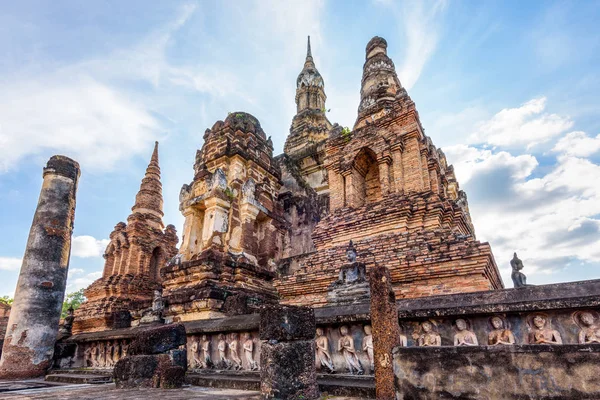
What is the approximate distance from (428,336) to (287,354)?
1.56 meters

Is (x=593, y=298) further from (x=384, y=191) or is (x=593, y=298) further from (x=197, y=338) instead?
(x=384, y=191)

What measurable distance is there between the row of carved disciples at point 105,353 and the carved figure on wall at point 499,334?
6.72 m

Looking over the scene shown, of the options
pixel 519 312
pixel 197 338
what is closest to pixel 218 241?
pixel 197 338

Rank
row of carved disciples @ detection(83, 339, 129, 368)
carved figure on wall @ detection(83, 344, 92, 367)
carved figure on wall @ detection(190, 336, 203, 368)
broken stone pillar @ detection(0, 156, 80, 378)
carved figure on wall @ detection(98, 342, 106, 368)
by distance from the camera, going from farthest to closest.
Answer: carved figure on wall @ detection(83, 344, 92, 367) → broken stone pillar @ detection(0, 156, 80, 378) → carved figure on wall @ detection(98, 342, 106, 368) → row of carved disciples @ detection(83, 339, 129, 368) → carved figure on wall @ detection(190, 336, 203, 368)

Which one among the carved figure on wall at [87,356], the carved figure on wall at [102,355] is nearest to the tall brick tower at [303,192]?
the carved figure on wall at [102,355]

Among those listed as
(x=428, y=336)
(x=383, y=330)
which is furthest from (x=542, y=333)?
(x=383, y=330)

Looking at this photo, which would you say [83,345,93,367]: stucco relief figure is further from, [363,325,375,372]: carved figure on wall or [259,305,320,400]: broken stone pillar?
[363,325,375,372]: carved figure on wall

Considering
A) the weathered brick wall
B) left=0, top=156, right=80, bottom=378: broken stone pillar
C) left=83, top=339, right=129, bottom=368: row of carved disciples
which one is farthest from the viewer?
left=0, top=156, right=80, bottom=378: broken stone pillar

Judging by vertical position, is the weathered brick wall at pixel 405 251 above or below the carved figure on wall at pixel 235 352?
above

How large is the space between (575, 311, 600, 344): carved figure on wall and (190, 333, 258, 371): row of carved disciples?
149 inches

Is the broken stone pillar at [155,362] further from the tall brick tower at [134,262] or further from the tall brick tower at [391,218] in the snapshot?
the tall brick tower at [134,262]

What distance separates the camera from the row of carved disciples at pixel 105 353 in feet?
25.1

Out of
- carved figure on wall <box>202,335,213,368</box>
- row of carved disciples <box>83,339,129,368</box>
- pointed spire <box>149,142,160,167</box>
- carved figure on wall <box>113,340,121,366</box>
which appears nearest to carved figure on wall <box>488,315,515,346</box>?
carved figure on wall <box>202,335,213,368</box>

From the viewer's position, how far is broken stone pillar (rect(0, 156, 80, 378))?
26.8ft
